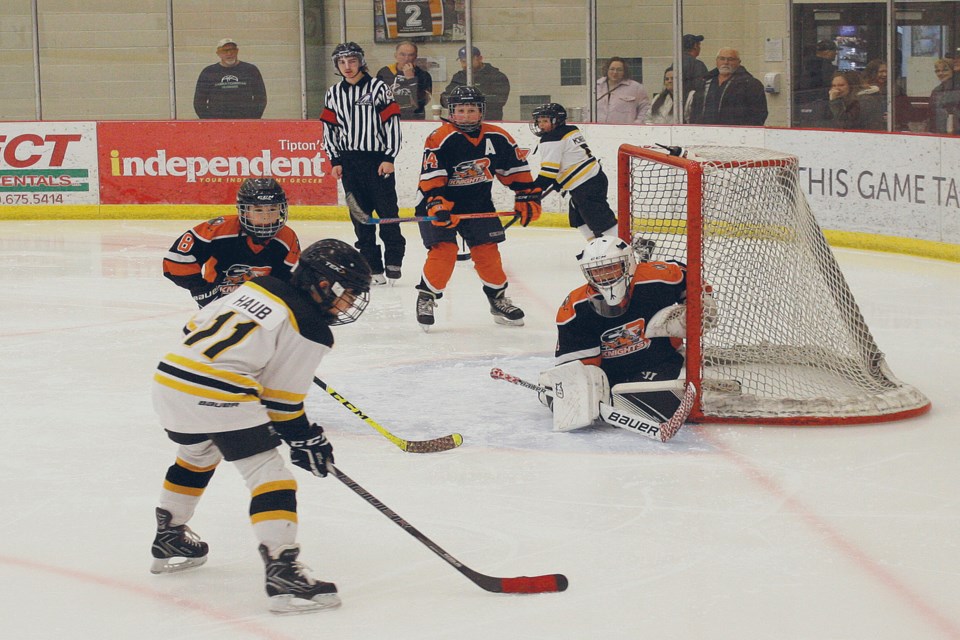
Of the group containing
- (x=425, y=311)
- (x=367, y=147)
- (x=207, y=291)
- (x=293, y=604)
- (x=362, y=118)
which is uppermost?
(x=362, y=118)

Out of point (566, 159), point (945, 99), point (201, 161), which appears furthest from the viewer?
point (201, 161)

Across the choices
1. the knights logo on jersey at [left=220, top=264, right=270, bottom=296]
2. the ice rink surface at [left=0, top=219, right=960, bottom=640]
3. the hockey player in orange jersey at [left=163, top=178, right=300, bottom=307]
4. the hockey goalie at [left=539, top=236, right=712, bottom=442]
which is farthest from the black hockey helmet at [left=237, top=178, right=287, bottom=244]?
the hockey goalie at [left=539, top=236, right=712, bottom=442]

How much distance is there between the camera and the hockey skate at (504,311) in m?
6.11

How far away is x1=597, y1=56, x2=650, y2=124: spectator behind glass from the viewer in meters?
9.38

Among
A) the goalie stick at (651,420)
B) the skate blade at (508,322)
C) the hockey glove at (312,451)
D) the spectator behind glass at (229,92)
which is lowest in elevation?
the goalie stick at (651,420)

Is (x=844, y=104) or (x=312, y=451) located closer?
(x=312, y=451)

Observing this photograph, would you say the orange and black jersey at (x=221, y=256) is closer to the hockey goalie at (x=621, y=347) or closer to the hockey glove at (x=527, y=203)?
the hockey goalie at (x=621, y=347)

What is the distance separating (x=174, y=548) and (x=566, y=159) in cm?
434

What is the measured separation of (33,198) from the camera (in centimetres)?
1024

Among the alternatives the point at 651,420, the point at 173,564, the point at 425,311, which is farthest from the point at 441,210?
the point at 173,564

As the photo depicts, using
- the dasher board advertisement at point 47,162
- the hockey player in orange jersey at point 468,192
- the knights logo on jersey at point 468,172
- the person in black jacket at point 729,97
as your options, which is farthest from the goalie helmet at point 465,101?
the dasher board advertisement at point 47,162

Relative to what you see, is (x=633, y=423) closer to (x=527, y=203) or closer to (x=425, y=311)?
(x=425, y=311)

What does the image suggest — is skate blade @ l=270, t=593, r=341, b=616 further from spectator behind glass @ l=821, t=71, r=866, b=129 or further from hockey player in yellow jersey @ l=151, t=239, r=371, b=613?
spectator behind glass @ l=821, t=71, r=866, b=129

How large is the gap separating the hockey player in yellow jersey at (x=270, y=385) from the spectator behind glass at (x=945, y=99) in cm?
559
